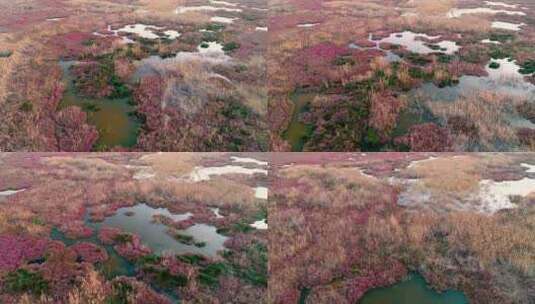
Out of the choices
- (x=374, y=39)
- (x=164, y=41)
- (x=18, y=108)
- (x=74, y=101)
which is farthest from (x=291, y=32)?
(x=18, y=108)

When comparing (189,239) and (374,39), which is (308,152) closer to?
(189,239)

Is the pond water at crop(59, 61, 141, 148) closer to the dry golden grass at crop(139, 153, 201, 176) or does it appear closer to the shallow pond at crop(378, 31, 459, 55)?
the dry golden grass at crop(139, 153, 201, 176)

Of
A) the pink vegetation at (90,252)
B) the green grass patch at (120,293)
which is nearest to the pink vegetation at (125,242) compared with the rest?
the pink vegetation at (90,252)

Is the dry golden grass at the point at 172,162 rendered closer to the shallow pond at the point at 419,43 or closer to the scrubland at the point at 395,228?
the scrubland at the point at 395,228

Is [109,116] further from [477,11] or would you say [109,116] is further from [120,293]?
[477,11]

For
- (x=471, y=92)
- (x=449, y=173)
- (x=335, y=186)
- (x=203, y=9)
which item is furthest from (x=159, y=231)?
(x=203, y=9)
